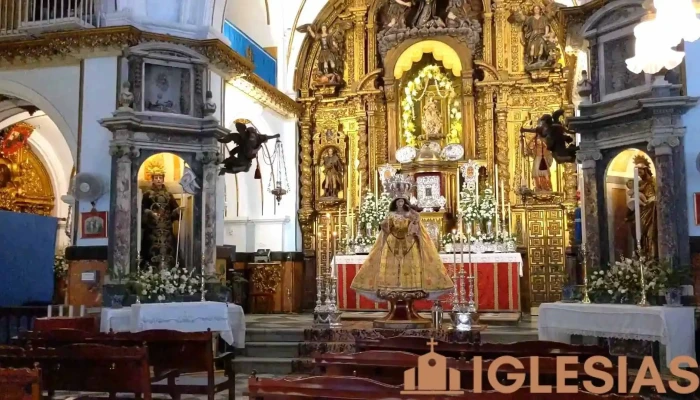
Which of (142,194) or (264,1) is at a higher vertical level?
(264,1)

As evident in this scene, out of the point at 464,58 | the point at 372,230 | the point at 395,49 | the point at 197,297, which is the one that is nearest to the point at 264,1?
the point at 395,49

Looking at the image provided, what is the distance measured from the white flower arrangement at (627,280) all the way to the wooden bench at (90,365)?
628 centimetres

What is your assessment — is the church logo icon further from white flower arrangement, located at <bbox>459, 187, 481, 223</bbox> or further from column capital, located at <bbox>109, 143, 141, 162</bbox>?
white flower arrangement, located at <bbox>459, 187, 481, 223</bbox>

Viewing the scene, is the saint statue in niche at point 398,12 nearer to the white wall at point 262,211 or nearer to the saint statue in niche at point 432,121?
the saint statue in niche at point 432,121

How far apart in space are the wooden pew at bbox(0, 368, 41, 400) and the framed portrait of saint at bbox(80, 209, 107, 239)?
7381mm

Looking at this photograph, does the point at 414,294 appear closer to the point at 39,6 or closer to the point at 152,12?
the point at 152,12

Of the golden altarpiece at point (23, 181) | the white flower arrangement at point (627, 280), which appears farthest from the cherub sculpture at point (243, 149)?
the golden altarpiece at point (23, 181)

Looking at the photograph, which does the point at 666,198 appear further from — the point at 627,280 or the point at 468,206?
the point at 468,206

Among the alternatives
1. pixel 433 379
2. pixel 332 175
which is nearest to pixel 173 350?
pixel 433 379

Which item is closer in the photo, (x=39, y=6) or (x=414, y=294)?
(x=414, y=294)

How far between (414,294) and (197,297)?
3.45m

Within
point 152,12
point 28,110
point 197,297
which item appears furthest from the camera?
point 28,110

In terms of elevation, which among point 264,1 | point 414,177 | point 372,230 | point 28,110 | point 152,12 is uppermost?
point 264,1

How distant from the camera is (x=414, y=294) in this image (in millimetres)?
10938
